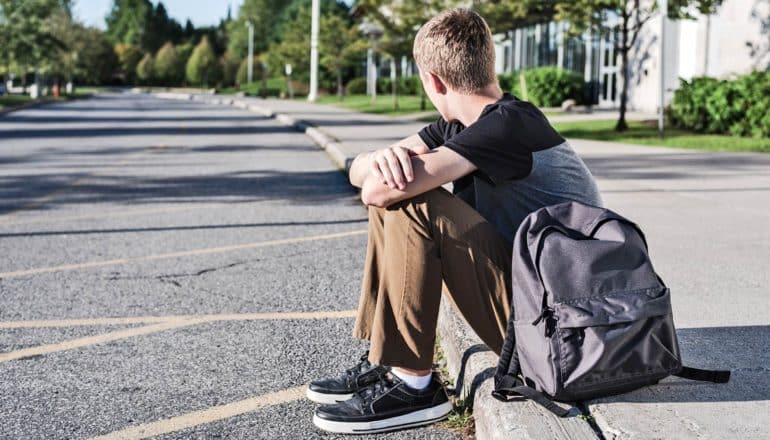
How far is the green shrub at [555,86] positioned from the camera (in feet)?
105

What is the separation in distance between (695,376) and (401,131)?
17.6 metres

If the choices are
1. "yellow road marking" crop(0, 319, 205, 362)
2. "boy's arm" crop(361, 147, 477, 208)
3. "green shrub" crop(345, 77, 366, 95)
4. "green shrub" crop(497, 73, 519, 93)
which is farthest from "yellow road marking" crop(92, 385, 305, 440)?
"green shrub" crop(345, 77, 366, 95)

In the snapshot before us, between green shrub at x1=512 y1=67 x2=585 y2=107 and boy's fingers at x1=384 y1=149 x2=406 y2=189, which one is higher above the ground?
green shrub at x1=512 y1=67 x2=585 y2=107

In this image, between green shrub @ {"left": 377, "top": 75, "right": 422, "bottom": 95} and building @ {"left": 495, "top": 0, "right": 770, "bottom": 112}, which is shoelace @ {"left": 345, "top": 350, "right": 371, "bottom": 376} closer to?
building @ {"left": 495, "top": 0, "right": 770, "bottom": 112}

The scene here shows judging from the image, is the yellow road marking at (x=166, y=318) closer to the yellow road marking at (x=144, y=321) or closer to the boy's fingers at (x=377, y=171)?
the yellow road marking at (x=144, y=321)

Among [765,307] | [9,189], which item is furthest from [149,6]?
[765,307]

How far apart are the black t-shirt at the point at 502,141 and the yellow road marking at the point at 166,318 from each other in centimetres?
186

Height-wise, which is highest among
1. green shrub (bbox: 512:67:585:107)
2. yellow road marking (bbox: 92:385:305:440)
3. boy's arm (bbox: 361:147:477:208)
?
green shrub (bbox: 512:67:585:107)

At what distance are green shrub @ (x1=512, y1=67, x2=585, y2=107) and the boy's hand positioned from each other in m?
29.2

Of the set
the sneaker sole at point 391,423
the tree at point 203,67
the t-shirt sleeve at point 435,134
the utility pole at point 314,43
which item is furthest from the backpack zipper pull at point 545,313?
the tree at point 203,67

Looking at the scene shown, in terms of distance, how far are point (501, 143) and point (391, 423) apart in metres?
1.04

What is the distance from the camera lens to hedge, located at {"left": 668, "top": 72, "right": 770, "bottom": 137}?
17.0 m

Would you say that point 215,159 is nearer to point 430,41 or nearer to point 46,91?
point 430,41

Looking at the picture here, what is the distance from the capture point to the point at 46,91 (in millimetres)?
66750
